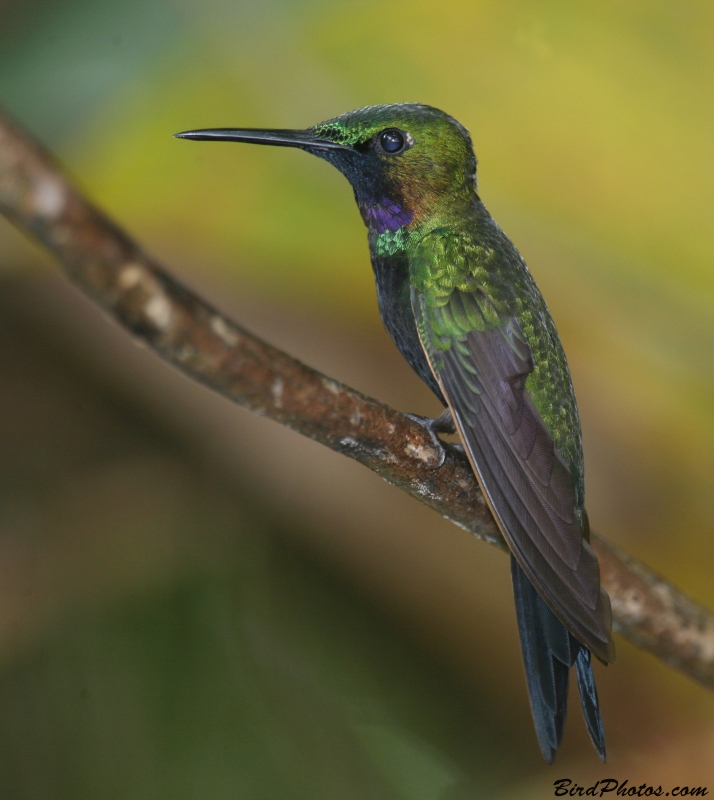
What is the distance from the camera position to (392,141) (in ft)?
5.49

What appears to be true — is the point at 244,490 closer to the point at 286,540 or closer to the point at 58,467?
the point at 286,540

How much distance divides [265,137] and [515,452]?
75 centimetres

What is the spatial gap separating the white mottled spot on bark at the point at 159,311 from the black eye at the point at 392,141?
101 centimetres

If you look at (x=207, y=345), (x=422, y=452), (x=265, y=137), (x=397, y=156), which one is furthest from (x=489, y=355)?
(x=207, y=345)

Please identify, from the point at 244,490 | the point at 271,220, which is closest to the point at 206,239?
the point at 271,220

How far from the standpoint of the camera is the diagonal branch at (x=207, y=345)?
689 mm

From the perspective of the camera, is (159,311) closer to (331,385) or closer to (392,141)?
(331,385)

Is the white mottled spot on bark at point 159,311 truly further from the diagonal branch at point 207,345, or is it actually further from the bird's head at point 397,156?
the bird's head at point 397,156

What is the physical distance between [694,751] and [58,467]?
6.36 feet

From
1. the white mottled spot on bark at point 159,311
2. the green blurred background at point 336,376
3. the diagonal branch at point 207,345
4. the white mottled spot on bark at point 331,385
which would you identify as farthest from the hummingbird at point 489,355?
the white mottled spot on bark at point 159,311

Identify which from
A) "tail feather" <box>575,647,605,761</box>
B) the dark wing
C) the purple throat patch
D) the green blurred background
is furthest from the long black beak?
"tail feather" <box>575,647,605,761</box>

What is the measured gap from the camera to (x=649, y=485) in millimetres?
2475

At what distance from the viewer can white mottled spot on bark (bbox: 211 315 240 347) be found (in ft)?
2.74

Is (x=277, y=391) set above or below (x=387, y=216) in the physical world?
below
